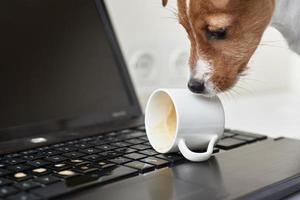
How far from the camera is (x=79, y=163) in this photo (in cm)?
62

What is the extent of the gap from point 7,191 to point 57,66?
0.40 metres

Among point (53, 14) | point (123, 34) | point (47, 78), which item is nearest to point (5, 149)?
point (47, 78)

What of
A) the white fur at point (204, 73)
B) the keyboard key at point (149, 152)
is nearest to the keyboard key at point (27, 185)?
the keyboard key at point (149, 152)

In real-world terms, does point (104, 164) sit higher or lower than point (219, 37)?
lower

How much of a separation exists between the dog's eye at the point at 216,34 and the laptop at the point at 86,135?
0.61 ft

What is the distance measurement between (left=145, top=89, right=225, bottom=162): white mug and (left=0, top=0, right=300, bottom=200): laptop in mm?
19

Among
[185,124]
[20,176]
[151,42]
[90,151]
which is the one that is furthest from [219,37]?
[151,42]

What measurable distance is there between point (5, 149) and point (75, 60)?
26cm

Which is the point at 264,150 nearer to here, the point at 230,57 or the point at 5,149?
the point at 230,57

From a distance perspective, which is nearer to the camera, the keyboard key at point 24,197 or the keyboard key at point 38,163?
the keyboard key at point 24,197

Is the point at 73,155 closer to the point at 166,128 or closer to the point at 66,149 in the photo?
the point at 66,149

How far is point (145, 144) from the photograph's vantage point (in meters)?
0.75

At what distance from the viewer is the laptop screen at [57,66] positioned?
80 cm

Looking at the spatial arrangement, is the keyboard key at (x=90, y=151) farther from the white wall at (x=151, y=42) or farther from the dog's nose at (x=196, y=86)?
the white wall at (x=151, y=42)
